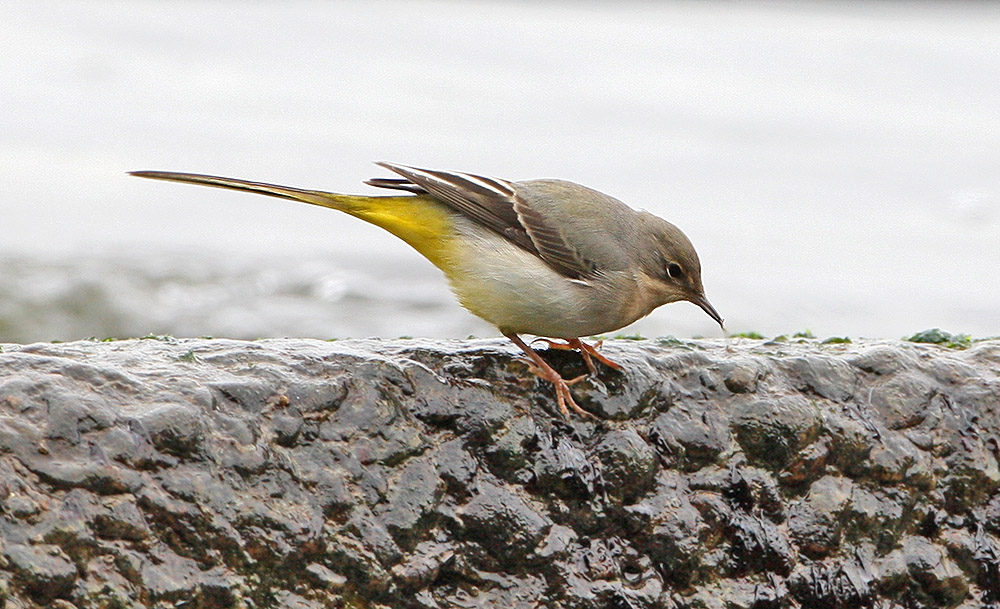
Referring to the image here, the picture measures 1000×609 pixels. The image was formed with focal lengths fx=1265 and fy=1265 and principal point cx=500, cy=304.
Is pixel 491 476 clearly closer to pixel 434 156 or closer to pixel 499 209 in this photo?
pixel 499 209

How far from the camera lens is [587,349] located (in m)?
5.67

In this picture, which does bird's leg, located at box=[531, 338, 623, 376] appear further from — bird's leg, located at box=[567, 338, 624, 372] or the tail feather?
the tail feather

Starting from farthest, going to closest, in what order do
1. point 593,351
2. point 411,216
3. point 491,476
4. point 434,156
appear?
point 434,156
point 411,216
point 593,351
point 491,476

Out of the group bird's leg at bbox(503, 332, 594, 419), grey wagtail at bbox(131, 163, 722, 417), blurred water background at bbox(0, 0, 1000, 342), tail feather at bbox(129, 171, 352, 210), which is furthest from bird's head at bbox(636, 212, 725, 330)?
blurred water background at bbox(0, 0, 1000, 342)

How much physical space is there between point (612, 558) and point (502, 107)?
16.0 m

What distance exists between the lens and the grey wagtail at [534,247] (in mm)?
5781

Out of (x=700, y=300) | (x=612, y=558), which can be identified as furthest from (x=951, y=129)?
(x=612, y=558)

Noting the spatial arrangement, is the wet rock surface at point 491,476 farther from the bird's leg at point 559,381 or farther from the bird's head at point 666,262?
the bird's head at point 666,262

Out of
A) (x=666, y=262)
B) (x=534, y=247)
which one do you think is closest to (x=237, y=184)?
(x=534, y=247)

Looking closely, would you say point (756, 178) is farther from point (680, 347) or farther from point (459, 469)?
point (459, 469)

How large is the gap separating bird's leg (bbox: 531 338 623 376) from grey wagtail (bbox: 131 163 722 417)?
10 mm

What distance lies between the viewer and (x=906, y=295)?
49.5 ft

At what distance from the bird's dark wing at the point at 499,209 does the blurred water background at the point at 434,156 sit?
688 cm

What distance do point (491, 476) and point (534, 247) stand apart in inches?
55.3
